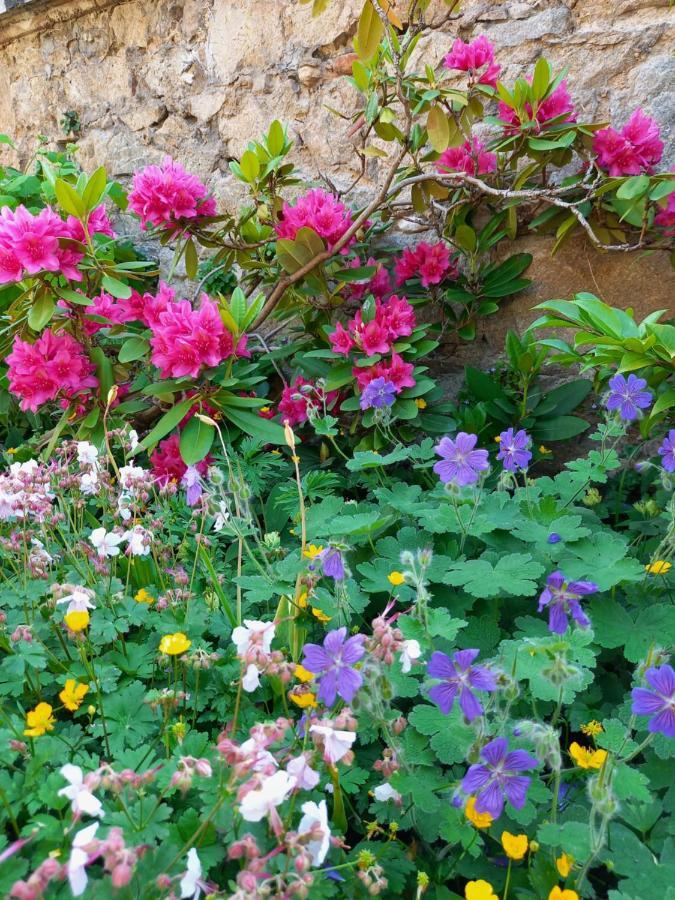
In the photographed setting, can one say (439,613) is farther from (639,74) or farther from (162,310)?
(639,74)

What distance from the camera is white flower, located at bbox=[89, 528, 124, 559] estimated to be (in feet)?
4.40

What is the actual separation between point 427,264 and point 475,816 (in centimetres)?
190

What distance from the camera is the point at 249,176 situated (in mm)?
2355

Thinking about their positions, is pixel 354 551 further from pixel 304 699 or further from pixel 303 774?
pixel 303 774

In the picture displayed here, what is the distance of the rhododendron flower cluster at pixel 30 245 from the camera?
6.60ft

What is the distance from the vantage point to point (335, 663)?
886mm

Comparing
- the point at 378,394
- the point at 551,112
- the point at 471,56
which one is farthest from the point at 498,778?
the point at 471,56

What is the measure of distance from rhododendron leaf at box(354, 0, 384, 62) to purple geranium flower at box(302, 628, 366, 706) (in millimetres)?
1681

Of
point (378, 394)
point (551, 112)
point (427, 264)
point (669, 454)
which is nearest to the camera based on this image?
point (669, 454)

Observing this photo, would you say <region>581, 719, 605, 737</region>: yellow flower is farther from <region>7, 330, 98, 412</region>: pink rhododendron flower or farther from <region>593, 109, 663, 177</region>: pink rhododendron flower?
<region>7, 330, 98, 412</region>: pink rhododendron flower

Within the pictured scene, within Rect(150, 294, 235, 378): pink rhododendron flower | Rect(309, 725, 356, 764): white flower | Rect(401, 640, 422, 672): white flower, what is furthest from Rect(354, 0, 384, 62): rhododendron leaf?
Rect(309, 725, 356, 764): white flower

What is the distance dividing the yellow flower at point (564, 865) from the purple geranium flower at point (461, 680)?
22 centimetres

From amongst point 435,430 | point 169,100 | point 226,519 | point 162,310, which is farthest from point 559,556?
point 169,100

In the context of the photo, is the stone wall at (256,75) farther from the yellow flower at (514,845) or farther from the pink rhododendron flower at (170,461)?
the yellow flower at (514,845)
